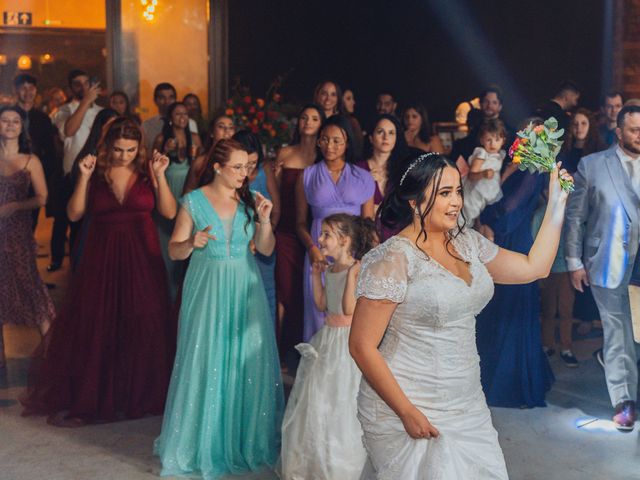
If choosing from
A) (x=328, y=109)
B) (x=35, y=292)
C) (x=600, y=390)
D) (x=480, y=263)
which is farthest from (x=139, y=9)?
(x=480, y=263)

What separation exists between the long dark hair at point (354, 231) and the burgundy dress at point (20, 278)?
2.18 metres

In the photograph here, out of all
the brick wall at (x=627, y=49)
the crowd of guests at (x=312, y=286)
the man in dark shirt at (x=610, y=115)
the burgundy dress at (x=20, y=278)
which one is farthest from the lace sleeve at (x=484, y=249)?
the brick wall at (x=627, y=49)

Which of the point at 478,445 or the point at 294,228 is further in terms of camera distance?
the point at 294,228

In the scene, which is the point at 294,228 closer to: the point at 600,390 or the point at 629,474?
the point at 600,390

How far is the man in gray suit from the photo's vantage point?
5457 mm

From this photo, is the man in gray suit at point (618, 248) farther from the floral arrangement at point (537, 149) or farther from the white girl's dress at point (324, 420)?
the floral arrangement at point (537, 149)

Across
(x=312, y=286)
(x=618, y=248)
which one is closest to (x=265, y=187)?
(x=312, y=286)

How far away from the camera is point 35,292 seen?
20.7 ft

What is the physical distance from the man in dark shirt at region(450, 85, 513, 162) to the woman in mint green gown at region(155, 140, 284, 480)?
2626 millimetres

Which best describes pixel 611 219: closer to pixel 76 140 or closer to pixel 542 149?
pixel 542 149

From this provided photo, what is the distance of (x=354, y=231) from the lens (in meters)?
4.89

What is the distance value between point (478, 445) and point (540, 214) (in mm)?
4057

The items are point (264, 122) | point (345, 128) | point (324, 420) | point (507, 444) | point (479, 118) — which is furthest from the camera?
point (479, 118)

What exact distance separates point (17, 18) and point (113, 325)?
9.88 meters
